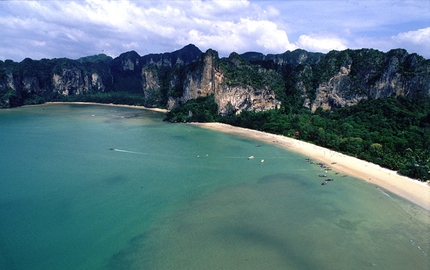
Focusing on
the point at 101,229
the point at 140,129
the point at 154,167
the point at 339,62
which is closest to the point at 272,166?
the point at 154,167

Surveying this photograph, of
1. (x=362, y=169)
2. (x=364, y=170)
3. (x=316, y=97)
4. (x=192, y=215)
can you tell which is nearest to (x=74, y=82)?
(x=316, y=97)

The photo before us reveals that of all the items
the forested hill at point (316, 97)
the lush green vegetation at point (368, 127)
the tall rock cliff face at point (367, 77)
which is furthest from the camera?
the tall rock cliff face at point (367, 77)

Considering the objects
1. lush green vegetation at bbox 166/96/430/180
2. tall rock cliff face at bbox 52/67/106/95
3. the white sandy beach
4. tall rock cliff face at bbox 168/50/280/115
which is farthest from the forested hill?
tall rock cliff face at bbox 52/67/106/95

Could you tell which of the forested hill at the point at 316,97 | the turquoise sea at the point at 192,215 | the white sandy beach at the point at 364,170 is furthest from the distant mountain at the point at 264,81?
the turquoise sea at the point at 192,215

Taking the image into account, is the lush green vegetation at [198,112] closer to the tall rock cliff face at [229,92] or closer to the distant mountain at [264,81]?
the tall rock cliff face at [229,92]

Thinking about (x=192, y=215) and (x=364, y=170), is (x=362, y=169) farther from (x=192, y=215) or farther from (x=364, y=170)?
(x=192, y=215)
